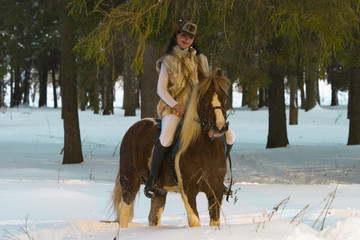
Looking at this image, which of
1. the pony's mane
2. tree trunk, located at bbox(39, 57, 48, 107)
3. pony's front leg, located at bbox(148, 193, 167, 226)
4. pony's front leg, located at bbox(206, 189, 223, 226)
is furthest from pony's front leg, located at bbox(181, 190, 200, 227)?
tree trunk, located at bbox(39, 57, 48, 107)

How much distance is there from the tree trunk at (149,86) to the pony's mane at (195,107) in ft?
23.2

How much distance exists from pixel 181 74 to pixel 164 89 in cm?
22

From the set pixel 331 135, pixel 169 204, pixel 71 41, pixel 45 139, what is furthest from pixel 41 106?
pixel 169 204

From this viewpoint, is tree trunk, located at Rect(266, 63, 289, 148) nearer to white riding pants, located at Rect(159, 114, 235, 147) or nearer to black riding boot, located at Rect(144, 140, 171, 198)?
white riding pants, located at Rect(159, 114, 235, 147)

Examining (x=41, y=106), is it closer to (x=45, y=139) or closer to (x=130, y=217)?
(x=45, y=139)

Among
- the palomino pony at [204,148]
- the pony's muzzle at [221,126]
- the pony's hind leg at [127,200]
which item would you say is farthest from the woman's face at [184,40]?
the pony's hind leg at [127,200]

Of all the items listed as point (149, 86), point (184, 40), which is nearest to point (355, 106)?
point (149, 86)

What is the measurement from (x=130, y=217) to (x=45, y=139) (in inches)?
606

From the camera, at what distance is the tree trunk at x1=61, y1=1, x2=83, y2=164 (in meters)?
13.6

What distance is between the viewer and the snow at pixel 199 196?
169 inches

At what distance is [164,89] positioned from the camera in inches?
204

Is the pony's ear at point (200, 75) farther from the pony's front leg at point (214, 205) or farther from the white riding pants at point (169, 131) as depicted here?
the pony's front leg at point (214, 205)

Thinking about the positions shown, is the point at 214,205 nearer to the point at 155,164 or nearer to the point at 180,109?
the point at 155,164

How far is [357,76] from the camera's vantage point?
1631 cm
